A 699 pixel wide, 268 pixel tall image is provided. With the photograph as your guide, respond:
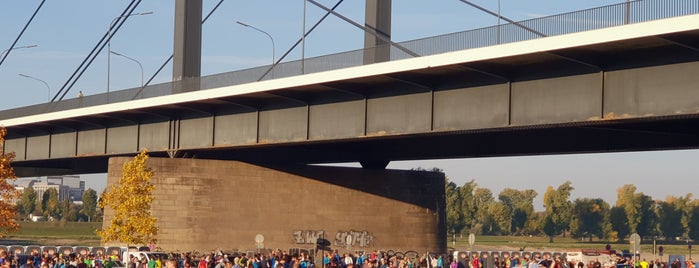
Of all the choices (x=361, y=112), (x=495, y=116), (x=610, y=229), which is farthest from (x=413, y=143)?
(x=610, y=229)

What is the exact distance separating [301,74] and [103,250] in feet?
45.3

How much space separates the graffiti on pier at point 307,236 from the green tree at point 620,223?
347ft

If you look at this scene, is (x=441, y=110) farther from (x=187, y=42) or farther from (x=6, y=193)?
(x=6, y=193)

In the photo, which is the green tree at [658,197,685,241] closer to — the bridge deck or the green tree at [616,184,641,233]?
the green tree at [616,184,641,233]

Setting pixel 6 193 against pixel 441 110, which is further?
pixel 6 193

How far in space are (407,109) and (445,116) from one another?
2.49 metres

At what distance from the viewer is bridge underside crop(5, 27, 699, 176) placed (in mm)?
31406

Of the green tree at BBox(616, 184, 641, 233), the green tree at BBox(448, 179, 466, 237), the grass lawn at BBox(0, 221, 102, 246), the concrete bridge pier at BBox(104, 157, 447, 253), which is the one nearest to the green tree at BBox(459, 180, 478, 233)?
the green tree at BBox(448, 179, 466, 237)

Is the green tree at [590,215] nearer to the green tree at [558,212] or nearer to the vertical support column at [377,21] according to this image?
the green tree at [558,212]

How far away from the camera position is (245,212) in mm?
55500

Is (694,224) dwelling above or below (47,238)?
above

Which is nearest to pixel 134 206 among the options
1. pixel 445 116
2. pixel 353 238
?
pixel 353 238

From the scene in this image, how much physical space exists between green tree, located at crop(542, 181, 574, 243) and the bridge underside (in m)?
106

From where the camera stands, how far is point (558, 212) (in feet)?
539
